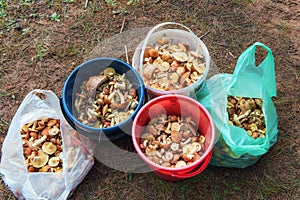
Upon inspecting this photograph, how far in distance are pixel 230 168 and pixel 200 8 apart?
3.47 ft

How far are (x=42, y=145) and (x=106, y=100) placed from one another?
375mm

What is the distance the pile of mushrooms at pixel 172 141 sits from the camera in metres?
1.68

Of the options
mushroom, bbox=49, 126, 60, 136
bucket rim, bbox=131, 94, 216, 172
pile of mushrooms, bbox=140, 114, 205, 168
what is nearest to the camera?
bucket rim, bbox=131, 94, 216, 172

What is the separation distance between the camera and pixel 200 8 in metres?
2.36

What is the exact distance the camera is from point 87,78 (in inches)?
76.4

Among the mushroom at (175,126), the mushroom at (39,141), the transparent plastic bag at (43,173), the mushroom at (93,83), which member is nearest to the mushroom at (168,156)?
the mushroom at (175,126)

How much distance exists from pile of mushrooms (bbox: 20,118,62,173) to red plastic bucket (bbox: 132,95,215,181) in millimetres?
405

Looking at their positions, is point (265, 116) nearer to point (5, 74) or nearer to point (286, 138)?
point (286, 138)

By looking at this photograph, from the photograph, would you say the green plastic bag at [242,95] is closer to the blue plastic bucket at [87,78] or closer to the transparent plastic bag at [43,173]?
the blue plastic bucket at [87,78]

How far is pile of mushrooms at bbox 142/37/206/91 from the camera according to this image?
186 cm

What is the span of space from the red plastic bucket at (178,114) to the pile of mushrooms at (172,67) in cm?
9

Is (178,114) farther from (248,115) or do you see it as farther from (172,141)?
(248,115)

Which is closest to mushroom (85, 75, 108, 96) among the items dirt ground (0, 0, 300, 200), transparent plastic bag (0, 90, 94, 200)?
transparent plastic bag (0, 90, 94, 200)

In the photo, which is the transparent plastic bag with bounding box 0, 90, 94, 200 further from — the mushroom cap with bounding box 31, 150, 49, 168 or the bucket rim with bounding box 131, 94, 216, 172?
the bucket rim with bounding box 131, 94, 216, 172
